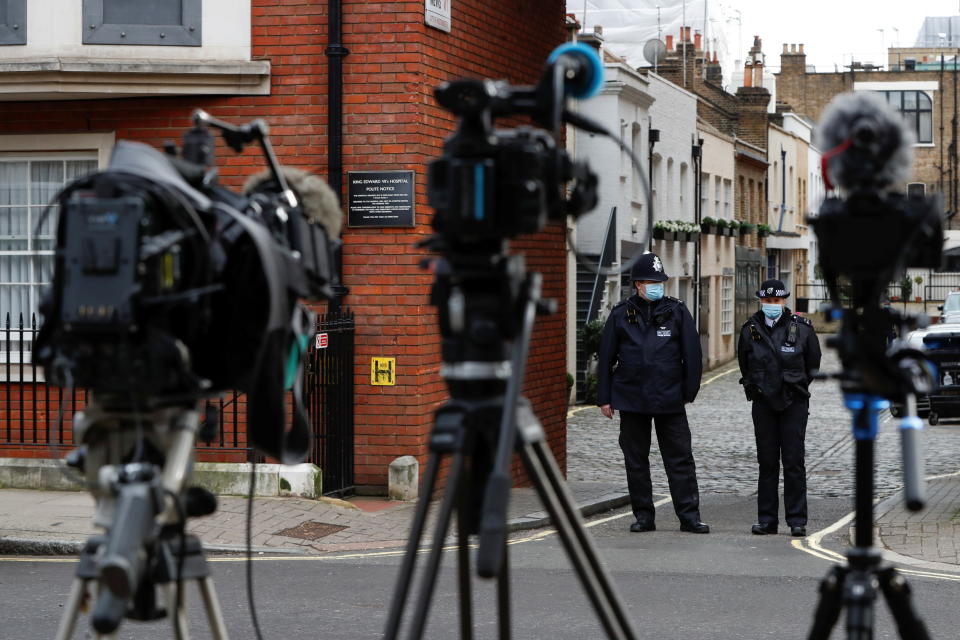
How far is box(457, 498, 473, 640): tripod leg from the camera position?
3.73 meters

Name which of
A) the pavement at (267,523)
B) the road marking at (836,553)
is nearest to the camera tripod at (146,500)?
the pavement at (267,523)

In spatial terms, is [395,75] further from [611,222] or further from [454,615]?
[611,222]

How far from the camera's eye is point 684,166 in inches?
1474

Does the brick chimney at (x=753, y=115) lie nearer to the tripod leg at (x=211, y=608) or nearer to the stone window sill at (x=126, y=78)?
the stone window sill at (x=126, y=78)

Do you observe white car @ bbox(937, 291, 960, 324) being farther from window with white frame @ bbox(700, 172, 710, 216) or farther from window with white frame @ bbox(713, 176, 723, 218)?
window with white frame @ bbox(713, 176, 723, 218)

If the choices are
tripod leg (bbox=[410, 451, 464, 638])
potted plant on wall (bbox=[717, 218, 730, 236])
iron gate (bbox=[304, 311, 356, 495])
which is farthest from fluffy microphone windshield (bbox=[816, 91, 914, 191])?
potted plant on wall (bbox=[717, 218, 730, 236])

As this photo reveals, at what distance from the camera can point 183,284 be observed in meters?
3.33

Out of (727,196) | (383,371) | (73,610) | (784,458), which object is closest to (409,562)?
(73,610)

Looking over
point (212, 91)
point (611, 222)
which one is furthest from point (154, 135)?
point (611, 222)

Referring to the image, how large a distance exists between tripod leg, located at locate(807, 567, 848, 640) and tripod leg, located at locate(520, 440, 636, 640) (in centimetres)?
46

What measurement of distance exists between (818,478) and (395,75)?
7.02 metres

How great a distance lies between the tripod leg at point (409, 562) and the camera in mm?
3432

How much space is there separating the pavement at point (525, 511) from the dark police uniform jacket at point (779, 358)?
3.74 feet

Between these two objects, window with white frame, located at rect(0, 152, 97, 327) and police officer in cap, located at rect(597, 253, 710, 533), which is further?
window with white frame, located at rect(0, 152, 97, 327)
